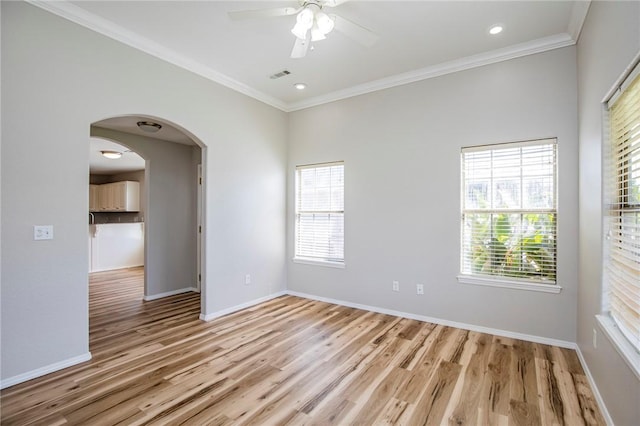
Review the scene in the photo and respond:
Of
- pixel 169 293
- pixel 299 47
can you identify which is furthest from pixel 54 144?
pixel 169 293

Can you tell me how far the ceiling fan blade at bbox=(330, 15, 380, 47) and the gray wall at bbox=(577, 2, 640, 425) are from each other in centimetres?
151

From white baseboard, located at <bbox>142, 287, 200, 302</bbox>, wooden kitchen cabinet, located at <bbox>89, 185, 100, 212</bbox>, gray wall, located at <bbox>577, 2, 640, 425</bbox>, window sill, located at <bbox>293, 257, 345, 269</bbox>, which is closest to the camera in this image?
gray wall, located at <bbox>577, 2, 640, 425</bbox>

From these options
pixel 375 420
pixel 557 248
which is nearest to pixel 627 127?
pixel 557 248

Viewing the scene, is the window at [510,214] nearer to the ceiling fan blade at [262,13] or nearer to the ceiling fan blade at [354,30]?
the ceiling fan blade at [354,30]

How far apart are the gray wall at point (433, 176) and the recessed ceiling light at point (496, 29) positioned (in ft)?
1.57

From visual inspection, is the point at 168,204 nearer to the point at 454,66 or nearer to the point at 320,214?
the point at 320,214

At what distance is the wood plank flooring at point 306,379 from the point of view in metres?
2.04

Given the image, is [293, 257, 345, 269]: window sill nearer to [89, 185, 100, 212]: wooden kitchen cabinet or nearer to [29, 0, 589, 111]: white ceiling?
[29, 0, 589, 111]: white ceiling

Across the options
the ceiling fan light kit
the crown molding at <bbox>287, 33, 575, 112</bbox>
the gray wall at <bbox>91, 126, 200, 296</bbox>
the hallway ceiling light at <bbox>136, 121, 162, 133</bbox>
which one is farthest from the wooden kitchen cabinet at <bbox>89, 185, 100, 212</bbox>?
the ceiling fan light kit

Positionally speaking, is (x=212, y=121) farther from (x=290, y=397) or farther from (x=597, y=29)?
(x=597, y=29)

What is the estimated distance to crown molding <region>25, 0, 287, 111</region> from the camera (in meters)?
2.59

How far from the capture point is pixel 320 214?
4766 millimetres

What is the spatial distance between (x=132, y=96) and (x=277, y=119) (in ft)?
7.08

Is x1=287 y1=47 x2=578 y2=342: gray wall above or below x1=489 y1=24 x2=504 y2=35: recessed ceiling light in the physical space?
below
